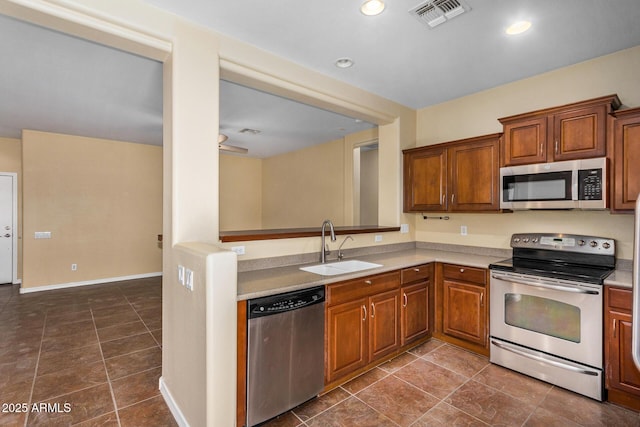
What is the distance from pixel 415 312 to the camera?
10.1 feet

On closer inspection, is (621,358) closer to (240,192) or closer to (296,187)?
(296,187)

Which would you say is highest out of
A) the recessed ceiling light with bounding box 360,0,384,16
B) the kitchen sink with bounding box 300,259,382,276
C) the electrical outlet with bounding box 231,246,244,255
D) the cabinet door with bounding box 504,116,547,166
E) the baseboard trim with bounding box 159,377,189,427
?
the recessed ceiling light with bounding box 360,0,384,16

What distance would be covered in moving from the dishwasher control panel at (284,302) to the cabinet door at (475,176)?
1.99 m

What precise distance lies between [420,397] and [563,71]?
3198 millimetres

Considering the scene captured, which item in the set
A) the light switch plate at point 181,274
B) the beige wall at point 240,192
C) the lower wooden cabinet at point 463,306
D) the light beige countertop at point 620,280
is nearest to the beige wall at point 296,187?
the beige wall at point 240,192

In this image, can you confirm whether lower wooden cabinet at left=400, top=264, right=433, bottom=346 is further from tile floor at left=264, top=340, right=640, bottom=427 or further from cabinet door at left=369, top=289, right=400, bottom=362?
tile floor at left=264, top=340, right=640, bottom=427

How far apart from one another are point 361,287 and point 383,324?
49 cm

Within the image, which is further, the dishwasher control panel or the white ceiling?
the white ceiling

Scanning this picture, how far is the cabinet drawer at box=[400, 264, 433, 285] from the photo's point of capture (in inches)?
116

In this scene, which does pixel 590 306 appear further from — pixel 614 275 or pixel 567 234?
pixel 567 234

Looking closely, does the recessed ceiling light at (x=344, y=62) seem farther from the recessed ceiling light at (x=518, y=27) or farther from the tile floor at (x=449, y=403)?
the tile floor at (x=449, y=403)

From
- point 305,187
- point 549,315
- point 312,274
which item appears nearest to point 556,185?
point 549,315

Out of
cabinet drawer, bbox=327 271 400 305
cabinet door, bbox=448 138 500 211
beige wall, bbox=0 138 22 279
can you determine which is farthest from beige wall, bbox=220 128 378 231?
beige wall, bbox=0 138 22 279

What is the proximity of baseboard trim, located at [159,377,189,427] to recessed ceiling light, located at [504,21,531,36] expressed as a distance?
3.52 meters
